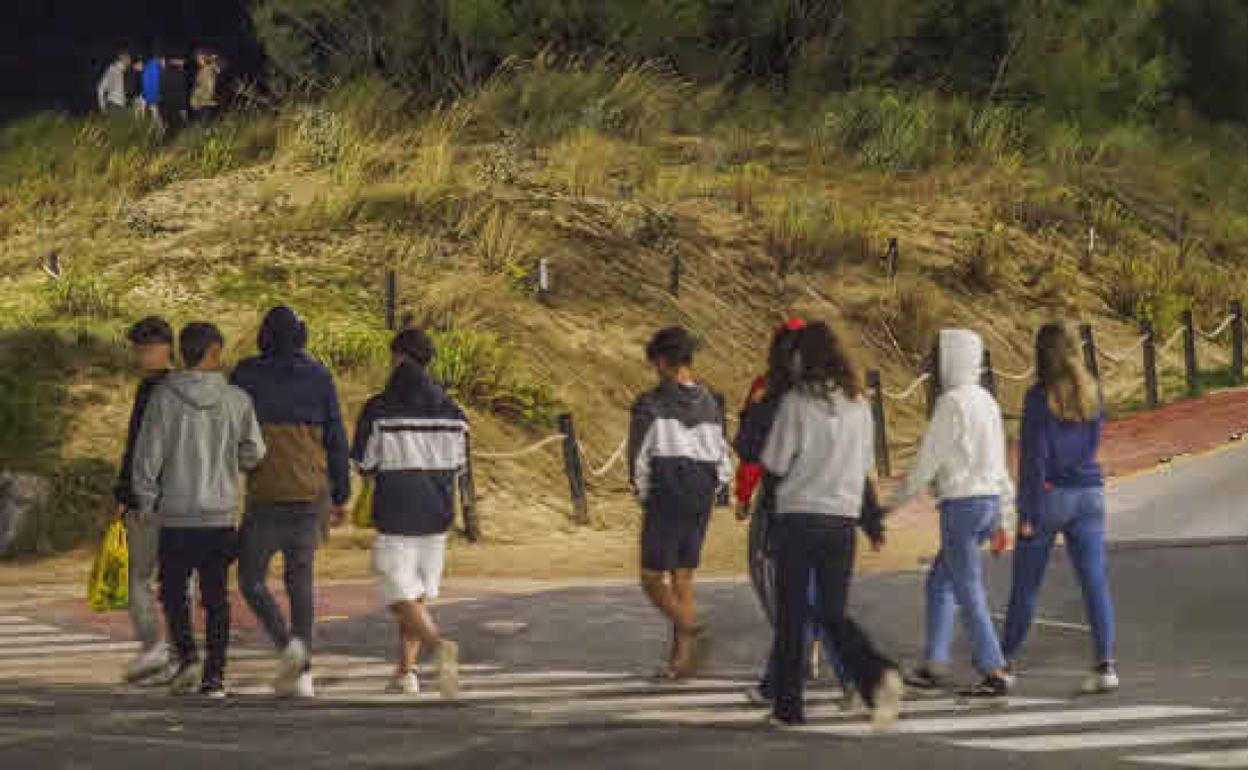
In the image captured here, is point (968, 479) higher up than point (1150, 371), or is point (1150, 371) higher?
point (1150, 371)

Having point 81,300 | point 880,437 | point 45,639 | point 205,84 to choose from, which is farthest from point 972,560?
point 205,84

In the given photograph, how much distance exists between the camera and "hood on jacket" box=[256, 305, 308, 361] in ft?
36.2

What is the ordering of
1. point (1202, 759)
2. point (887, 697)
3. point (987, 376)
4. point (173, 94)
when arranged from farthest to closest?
point (173, 94), point (987, 376), point (887, 697), point (1202, 759)

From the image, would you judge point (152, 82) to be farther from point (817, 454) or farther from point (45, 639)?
point (817, 454)

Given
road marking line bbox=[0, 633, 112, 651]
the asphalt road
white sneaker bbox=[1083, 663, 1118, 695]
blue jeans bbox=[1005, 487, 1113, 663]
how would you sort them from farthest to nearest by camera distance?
road marking line bbox=[0, 633, 112, 651], white sneaker bbox=[1083, 663, 1118, 695], blue jeans bbox=[1005, 487, 1113, 663], the asphalt road

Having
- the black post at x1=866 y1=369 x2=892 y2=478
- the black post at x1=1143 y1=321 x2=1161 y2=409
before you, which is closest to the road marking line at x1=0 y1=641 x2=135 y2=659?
the black post at x1=866 y1=369 x2=892 y2=478

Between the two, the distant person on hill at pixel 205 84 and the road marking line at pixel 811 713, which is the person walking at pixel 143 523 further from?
the distant person on hill at pixel 205 84

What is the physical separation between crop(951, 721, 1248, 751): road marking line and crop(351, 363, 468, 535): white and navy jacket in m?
2.79

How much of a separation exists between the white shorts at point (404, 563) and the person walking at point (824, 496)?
2032 mm

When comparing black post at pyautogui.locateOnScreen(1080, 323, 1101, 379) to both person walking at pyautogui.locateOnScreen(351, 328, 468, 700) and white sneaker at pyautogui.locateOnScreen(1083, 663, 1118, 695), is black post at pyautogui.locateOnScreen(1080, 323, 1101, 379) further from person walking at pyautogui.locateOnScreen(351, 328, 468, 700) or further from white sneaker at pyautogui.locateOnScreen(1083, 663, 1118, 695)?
person walking at pyautogui.locateOnScreen(351, 328, 468, 700)

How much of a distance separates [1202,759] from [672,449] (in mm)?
3123

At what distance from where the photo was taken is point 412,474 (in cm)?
1096

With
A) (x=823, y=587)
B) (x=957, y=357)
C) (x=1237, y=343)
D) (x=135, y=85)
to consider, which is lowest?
Answer: (x=823, y=587)

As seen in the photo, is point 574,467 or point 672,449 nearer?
point 672,449
